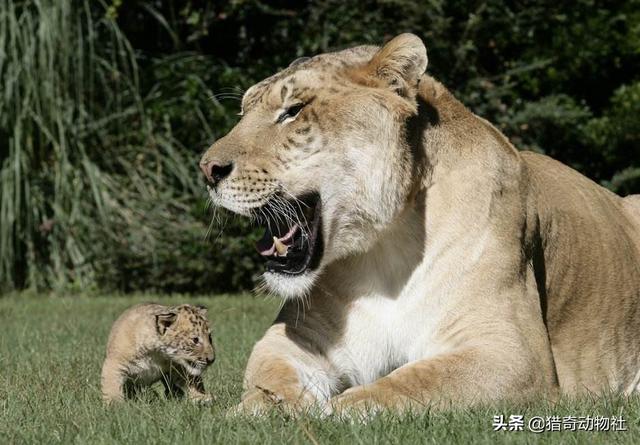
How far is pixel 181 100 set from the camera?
43.4 feet

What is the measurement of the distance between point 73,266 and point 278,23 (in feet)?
11.5

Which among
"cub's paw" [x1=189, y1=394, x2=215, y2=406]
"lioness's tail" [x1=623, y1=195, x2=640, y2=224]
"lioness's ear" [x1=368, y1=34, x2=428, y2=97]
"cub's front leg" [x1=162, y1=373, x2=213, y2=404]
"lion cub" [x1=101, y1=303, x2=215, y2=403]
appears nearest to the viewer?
"cub's paw" [x1=189, y1=394, x2=215, y2=406]

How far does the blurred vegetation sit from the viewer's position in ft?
40.8

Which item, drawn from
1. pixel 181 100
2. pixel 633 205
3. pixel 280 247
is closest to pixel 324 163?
pixel 280 247

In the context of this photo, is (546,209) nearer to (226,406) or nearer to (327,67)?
(327,67)

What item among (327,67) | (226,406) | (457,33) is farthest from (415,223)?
(457,33)

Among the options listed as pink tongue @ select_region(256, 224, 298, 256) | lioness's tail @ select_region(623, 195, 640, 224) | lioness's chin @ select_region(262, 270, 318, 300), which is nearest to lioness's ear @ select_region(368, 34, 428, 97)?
pink tongue @ select_region(256, 224, 298, 256)

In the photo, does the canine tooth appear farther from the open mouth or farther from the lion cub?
the lion cub

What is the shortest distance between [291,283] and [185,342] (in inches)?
26.5

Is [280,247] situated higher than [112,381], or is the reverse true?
[280,247]

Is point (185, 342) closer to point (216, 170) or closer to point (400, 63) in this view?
point (216, 170)

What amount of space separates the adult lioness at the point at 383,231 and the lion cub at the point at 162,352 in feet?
1.20

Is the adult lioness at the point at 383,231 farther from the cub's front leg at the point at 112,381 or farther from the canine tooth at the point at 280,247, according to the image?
the cub's front leg at the point at 112,381

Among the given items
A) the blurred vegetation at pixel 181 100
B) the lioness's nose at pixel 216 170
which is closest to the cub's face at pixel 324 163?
the lioness's nose at pixel 216 170
